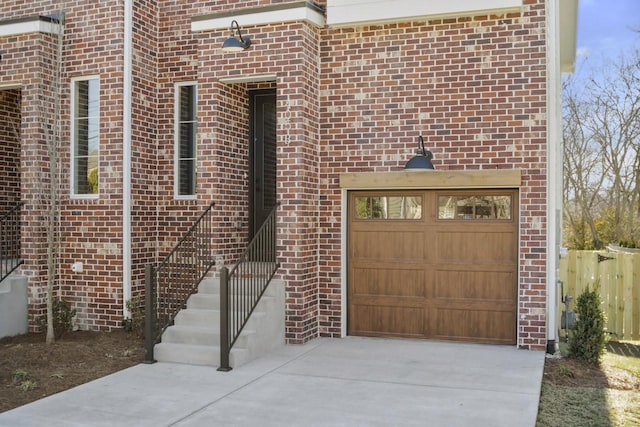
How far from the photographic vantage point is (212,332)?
809cm

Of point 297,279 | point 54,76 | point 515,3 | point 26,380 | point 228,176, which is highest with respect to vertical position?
point 515,3

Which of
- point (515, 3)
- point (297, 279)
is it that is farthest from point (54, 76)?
point (515, 3)

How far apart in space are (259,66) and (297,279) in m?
2.93

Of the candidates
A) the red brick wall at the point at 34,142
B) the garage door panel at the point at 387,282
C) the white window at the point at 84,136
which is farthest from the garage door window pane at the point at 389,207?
the red brick wall at the point at 34,142

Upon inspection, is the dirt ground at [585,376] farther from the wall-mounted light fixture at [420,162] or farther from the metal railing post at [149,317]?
the metal railing post at [149,317]

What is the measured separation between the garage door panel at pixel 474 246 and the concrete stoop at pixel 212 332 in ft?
7.40

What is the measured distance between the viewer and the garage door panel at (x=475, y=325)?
887 centimetres

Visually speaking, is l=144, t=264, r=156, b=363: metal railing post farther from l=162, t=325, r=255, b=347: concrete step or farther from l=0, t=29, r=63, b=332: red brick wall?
l=0, t=29, r=63, b=332: red brick wall

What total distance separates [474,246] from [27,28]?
7.12m

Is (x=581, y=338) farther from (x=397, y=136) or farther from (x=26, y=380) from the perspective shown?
(x=26, y=380)

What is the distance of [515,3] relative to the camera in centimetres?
840

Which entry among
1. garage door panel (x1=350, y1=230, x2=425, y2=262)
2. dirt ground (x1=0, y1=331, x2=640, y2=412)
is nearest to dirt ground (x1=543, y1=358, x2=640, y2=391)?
dirt ground (x1=0, y1=331, x2=640, y2=412)

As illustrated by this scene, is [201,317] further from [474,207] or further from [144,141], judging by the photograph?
[474,207]

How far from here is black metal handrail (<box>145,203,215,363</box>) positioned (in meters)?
7.99
